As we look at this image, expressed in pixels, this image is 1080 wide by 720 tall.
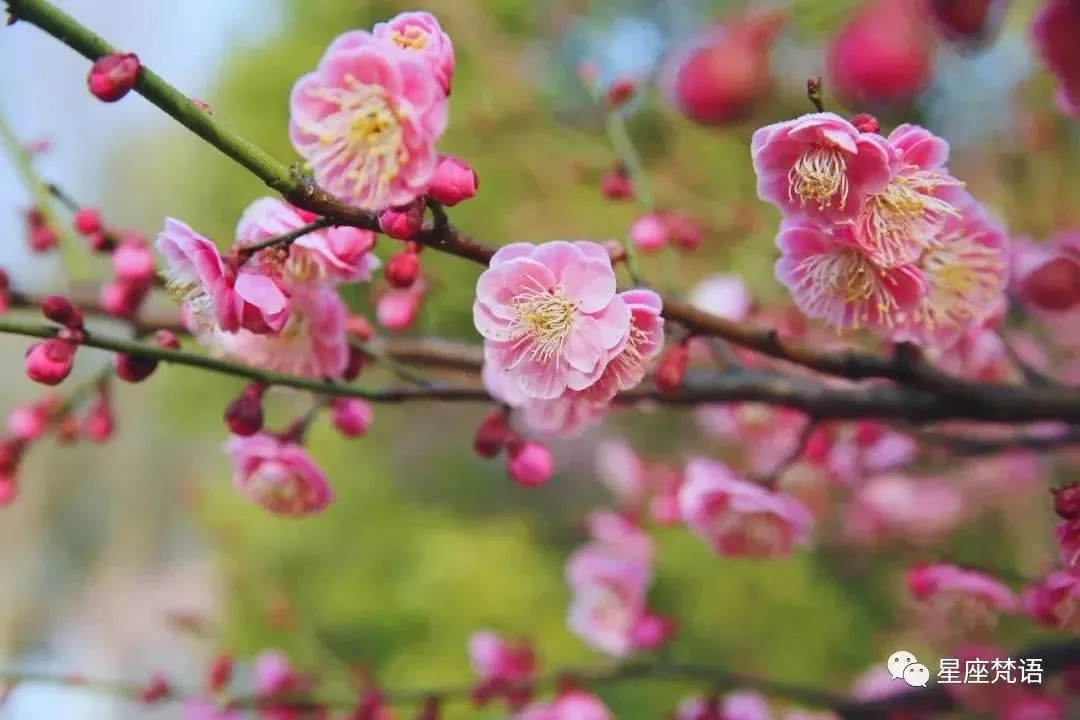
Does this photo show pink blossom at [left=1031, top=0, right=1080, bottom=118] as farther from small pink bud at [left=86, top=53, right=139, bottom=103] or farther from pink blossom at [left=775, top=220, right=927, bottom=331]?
small pink bud at [left=86, top=53, right=139, bottom=103]

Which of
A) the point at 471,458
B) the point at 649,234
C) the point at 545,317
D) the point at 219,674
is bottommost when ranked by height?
the point at 219,674

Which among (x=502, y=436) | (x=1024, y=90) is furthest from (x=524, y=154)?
(x=502, y=436)

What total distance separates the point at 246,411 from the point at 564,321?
0.20 meters

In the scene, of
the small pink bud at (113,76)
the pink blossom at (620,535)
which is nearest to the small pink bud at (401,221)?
the small pink bud at (113,76)

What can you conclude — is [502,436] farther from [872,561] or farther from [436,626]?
[436,626]

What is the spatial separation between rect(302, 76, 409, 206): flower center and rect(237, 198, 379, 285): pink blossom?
6cm

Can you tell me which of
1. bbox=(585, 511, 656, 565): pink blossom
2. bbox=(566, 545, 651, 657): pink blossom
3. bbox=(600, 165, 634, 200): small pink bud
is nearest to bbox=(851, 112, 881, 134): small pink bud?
bbox=(600, 165, 634, 200): small pink bud

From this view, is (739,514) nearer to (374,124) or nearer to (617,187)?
(617,187)

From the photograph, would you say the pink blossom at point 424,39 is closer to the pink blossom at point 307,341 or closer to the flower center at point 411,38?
the flower center at point 411,38

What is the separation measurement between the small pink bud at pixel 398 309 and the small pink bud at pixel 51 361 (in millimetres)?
241

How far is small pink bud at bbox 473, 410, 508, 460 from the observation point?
1.85 ft

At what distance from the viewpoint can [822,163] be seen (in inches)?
16.2

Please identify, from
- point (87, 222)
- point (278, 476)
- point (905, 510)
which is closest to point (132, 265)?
point (87, 222)

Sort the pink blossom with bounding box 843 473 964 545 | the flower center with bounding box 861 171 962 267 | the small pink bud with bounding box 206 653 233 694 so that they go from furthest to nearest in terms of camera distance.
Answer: the pink blossom with bounding box 843 473 964 545 → the small pink bud with bounding box 206 653 233 694 → the flower center with bounding box 861 171 962 267
